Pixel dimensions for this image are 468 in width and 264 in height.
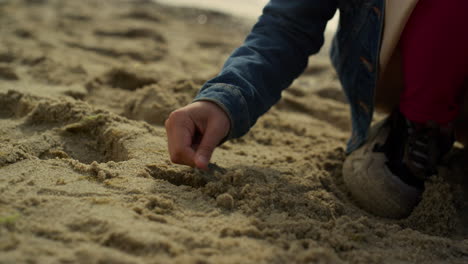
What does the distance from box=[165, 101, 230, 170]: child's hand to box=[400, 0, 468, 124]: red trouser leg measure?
2.20 ft

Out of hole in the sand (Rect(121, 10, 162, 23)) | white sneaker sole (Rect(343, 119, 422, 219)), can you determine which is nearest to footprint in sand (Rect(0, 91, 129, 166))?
white sneaker sole (Rect(343, 119, 422, 219))

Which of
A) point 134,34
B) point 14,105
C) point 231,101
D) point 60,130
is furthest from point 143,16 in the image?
point 231,101

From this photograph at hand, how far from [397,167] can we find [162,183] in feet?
2.68

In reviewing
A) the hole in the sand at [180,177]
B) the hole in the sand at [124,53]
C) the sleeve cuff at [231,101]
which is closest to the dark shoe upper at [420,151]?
the sleeve cuff at [231,101]

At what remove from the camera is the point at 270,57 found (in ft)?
4.97

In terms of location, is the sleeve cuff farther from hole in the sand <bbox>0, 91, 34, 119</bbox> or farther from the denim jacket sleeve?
hole in the sand <bbox>0, 91, 34, 119</bbox>

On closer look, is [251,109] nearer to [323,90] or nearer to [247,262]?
[247,262]

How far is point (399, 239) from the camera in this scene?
45.4 inches

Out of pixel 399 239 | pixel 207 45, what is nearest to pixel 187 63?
pixel 207 45

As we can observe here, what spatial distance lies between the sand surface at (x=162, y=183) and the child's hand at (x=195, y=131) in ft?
0.27

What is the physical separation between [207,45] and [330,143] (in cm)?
169

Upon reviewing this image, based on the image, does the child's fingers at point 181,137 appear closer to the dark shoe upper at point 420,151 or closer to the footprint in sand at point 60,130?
the footprint in sand at point 60,130

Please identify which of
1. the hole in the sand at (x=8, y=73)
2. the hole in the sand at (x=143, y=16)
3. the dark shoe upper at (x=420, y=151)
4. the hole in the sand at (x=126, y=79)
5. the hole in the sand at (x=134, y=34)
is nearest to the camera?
the dark shoe upper at (x=420, y=151)

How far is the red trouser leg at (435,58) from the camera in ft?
4.45
